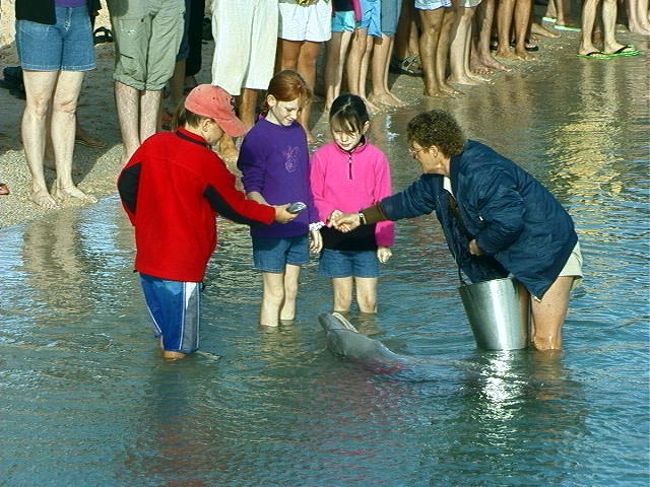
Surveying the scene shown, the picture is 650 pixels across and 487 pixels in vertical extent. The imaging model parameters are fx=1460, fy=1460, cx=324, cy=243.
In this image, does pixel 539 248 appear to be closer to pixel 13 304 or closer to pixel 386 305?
pixel 386 305

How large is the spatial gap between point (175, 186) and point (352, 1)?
687cm

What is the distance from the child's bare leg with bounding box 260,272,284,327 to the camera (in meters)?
7.27

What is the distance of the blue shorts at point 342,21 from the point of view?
13.0 metres

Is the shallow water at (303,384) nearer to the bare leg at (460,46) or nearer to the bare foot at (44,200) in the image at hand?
the bare foot at (44,200)

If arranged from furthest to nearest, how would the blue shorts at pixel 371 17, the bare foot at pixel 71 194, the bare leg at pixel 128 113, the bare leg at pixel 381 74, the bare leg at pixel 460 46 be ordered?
the bare leg at pixel 460 46
the bare leg at pixel 381 74
the blue shorts at pixel 371 17
the bare leg at pixel 128 113
the bare foot at pixel 71 194

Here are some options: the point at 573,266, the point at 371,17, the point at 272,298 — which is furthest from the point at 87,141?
the point at 573,266

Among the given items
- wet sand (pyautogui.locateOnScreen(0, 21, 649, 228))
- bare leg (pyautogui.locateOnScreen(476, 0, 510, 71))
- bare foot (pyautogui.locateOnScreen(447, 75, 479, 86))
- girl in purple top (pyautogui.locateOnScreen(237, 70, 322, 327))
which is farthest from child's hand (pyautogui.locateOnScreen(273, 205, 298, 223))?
bare leg (pyautogui.locateOnScreen(476, 0, 510, 71))

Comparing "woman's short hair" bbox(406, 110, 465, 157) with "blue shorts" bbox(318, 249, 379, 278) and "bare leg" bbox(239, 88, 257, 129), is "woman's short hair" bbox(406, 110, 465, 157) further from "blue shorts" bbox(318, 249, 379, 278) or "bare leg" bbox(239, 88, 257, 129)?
"bare leg" bbox(239, 88, 257, 129)

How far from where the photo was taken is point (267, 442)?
5785 millimetres

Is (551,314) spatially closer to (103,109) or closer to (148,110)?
(148,110)

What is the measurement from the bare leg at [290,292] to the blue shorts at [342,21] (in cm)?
584

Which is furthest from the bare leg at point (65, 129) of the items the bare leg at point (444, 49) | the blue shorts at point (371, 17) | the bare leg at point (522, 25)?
the bare leg at point (522, 25)

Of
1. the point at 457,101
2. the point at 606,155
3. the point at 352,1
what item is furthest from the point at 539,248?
the point at 457,101

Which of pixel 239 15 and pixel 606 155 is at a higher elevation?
pixel 239 15
